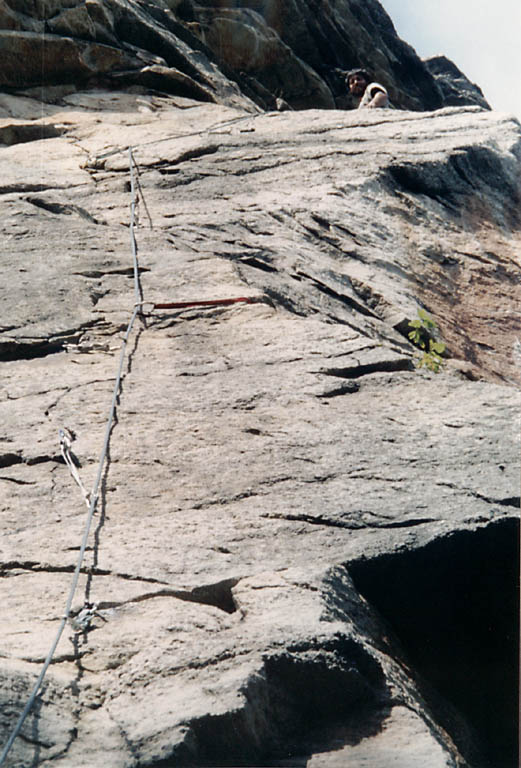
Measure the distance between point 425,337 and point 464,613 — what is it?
9.00 feet

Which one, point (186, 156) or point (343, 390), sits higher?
point (186, 156)

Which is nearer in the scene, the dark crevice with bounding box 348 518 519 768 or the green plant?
the dark crevice with bounding box 348 518 519 768

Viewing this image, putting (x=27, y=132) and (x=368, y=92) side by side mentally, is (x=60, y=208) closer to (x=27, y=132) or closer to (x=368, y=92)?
(x=27, y=132)

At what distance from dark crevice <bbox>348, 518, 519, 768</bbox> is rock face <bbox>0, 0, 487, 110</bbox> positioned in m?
9.07

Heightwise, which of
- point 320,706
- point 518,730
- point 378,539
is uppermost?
point 378,539

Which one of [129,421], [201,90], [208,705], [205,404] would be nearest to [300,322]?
[205,404]

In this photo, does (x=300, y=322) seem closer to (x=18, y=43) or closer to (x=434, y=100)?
(x=18, y=43)

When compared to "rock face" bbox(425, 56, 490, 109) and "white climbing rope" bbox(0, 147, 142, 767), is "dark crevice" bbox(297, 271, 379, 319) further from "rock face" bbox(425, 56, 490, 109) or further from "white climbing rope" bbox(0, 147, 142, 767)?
"rock face" bbox(425, 56, 490, 109)

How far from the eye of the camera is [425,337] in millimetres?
6277

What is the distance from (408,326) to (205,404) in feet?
7.08

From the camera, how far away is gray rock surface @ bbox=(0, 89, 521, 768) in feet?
10.1

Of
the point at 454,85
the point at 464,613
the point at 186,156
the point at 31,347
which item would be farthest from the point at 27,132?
the point at 454,85

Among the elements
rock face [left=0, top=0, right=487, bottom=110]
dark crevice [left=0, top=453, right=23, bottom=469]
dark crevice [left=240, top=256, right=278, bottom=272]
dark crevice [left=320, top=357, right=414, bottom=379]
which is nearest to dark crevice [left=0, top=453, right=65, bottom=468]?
dark crevice [left=0, top=453, right=23, bottom=469]

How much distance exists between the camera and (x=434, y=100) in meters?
18.9
